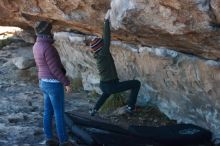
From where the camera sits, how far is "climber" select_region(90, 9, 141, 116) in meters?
8.10

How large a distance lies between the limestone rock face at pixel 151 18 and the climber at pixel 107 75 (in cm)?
36

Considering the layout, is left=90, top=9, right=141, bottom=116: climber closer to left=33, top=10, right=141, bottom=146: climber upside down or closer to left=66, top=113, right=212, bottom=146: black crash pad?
left=33, top=10, right=141, bottom=146: climber upside down

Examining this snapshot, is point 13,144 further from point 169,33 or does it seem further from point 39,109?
point 169,33

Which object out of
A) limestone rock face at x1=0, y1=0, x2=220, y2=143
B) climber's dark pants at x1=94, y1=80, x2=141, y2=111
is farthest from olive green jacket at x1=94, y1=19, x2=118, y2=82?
limestone rock face at x1=0, y1=0, x2=220, y2=143

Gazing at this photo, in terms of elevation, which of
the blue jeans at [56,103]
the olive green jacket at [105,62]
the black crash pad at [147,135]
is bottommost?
the black crash pad at [147,135]

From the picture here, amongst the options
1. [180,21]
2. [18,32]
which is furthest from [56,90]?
[18,32]

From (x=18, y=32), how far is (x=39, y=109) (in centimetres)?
518

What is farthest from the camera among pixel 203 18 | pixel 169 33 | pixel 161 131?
pixel 161 131

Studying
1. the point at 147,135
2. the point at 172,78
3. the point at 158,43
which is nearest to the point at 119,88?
the point at 172,78

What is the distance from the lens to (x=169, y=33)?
6.98 meters

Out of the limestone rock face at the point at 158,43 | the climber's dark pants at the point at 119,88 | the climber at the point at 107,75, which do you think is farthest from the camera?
Answer: the climber's dark pants at the point at 119,88

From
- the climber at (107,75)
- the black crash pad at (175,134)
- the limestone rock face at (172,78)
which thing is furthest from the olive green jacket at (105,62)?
the black crash pad at (175,134)

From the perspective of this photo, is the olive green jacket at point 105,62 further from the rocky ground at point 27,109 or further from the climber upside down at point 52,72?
the rocky ground at point 27,109

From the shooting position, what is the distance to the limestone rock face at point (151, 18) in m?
6.37
